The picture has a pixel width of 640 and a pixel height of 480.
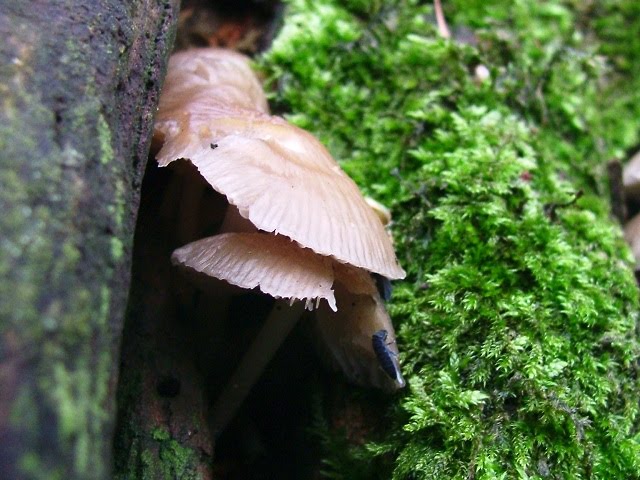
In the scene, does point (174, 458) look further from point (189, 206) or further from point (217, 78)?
point (217, 78)

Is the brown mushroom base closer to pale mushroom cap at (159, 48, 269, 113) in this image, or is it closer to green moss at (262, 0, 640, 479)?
green moss at (262, 0, 640, 479)

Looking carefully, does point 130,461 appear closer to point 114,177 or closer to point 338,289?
point 338,289

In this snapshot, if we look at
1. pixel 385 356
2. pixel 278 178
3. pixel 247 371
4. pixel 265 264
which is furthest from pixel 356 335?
pixel 278 178

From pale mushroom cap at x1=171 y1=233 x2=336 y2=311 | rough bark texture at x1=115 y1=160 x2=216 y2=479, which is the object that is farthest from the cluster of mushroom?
rough bark texture at x1=115 y1=160 x2=216 y2=479

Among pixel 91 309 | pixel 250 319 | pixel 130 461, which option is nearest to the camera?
pixel 91 309

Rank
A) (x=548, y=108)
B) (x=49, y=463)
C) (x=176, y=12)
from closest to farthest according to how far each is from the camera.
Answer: (x=49, y=463) → (x=176, y=12) → (x=548, y=108)

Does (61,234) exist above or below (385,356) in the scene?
above

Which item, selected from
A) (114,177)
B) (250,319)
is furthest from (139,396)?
(114,177)
